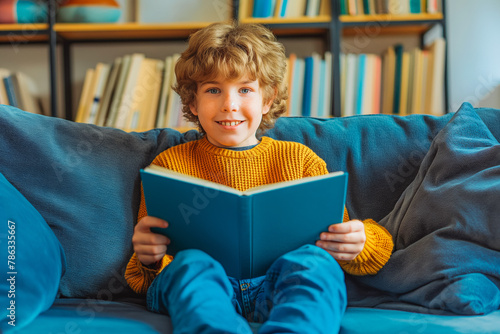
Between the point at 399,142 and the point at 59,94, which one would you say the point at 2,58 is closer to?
the point at 59,94

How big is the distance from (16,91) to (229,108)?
1.35 meters

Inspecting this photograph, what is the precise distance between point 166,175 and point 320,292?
0.31 metres

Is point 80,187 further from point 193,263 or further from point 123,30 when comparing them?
point 123,30

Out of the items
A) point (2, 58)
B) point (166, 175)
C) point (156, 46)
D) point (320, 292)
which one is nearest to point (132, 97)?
point (156, 46)

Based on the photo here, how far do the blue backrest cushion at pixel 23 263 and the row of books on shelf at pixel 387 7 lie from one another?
1.48m

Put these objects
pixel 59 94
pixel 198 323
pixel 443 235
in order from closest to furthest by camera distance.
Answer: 1. pixel 198 323
2. pixel 443 235
3. pixel 59 94

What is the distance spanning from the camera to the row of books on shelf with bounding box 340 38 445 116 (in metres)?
2.06

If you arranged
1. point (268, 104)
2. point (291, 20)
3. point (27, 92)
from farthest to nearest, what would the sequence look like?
point (27, 92)
point (291, 20)
point (268, 104)

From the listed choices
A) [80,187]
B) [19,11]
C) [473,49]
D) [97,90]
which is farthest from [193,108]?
[473,49]

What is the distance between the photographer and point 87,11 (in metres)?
2.08

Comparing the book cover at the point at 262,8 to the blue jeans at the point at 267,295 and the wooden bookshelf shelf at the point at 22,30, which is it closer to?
the wooden bookshelf shelf at the point at 22,30

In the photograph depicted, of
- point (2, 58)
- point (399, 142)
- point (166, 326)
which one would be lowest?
point (166, 326)

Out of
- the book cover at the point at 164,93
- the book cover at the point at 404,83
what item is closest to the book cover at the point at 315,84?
the book cover at the point at 404,83

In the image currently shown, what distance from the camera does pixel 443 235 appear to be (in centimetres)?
105
